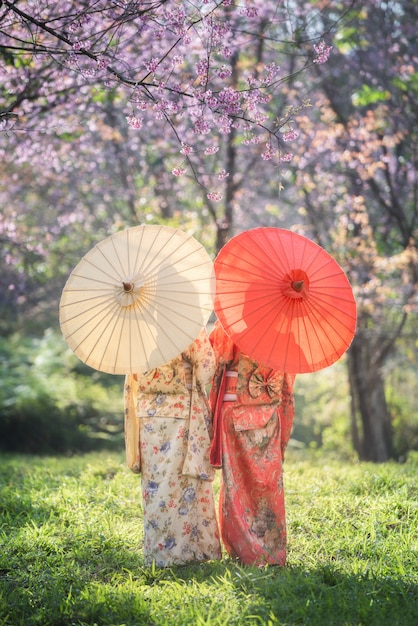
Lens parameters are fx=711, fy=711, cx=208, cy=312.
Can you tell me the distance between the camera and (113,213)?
501 inches

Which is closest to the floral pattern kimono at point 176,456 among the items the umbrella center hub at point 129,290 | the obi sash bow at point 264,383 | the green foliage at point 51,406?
the obi sash bow at point 264,383

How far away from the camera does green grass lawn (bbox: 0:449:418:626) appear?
3.22 meters

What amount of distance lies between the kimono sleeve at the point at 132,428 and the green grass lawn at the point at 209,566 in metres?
0.58

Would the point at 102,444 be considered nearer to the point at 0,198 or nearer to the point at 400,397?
the point at 0,198

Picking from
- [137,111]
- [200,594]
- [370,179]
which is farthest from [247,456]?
[137,111]

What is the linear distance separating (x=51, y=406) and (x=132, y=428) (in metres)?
6.65

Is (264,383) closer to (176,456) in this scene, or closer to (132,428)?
(176,456)

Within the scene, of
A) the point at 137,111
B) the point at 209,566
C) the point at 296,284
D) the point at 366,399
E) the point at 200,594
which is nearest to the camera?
the point at 200,594

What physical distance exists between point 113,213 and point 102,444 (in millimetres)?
4230

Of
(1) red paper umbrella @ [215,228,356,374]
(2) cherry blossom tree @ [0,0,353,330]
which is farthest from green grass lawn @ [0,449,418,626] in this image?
(2) cherry blossom tree @ [0,0,353,330]

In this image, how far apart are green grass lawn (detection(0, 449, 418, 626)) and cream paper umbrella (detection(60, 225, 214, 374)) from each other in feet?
3.74

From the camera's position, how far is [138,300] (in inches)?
151

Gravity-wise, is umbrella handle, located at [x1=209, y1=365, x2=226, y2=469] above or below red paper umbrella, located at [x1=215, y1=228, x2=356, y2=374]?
below

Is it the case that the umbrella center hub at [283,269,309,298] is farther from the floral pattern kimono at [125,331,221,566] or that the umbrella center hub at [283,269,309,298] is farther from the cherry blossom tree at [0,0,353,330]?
the cherry blossom tree at [0,0,353,330]
